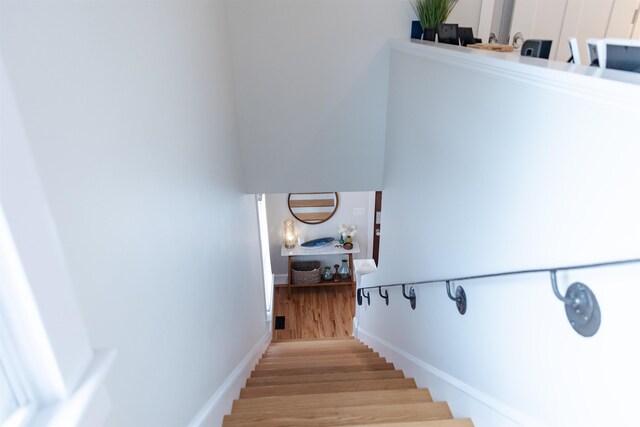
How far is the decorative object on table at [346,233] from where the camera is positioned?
6.26m

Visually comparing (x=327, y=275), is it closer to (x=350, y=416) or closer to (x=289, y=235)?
(x=289, y=235)

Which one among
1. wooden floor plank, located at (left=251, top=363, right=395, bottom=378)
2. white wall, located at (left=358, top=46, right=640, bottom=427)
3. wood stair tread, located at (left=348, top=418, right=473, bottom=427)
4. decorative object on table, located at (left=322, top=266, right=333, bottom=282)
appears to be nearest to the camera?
white wall, located at (left=358, top=46, right=640, bottom=427)

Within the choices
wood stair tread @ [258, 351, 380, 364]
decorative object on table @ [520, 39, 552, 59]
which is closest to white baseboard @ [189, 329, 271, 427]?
wood stair tread @ [258, 351, 380, 364]

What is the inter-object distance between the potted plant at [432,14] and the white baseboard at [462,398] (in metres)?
2.27

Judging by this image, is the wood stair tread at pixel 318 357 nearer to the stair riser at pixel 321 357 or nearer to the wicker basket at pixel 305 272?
the stair riser at pixel 321 357

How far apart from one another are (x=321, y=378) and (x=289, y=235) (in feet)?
11.5

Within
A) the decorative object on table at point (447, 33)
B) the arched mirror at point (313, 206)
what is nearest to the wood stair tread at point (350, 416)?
the decorative object on table at point (447, 33)

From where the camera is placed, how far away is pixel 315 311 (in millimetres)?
6008

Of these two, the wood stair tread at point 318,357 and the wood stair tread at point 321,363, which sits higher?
the wood stair tread at point 321,363

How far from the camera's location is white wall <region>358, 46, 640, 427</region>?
0.94 meters

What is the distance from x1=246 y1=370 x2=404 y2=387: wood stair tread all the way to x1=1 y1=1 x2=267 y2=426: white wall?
0.61m

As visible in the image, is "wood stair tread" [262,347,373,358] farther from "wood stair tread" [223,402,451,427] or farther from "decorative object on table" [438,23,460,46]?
"decorative object on table" [438,23,460,46]

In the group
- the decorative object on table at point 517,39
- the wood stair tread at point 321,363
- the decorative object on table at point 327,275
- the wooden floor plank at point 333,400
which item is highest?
the decorative object on table at point 517,39

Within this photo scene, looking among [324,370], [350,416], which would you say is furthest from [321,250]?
[350,416]
